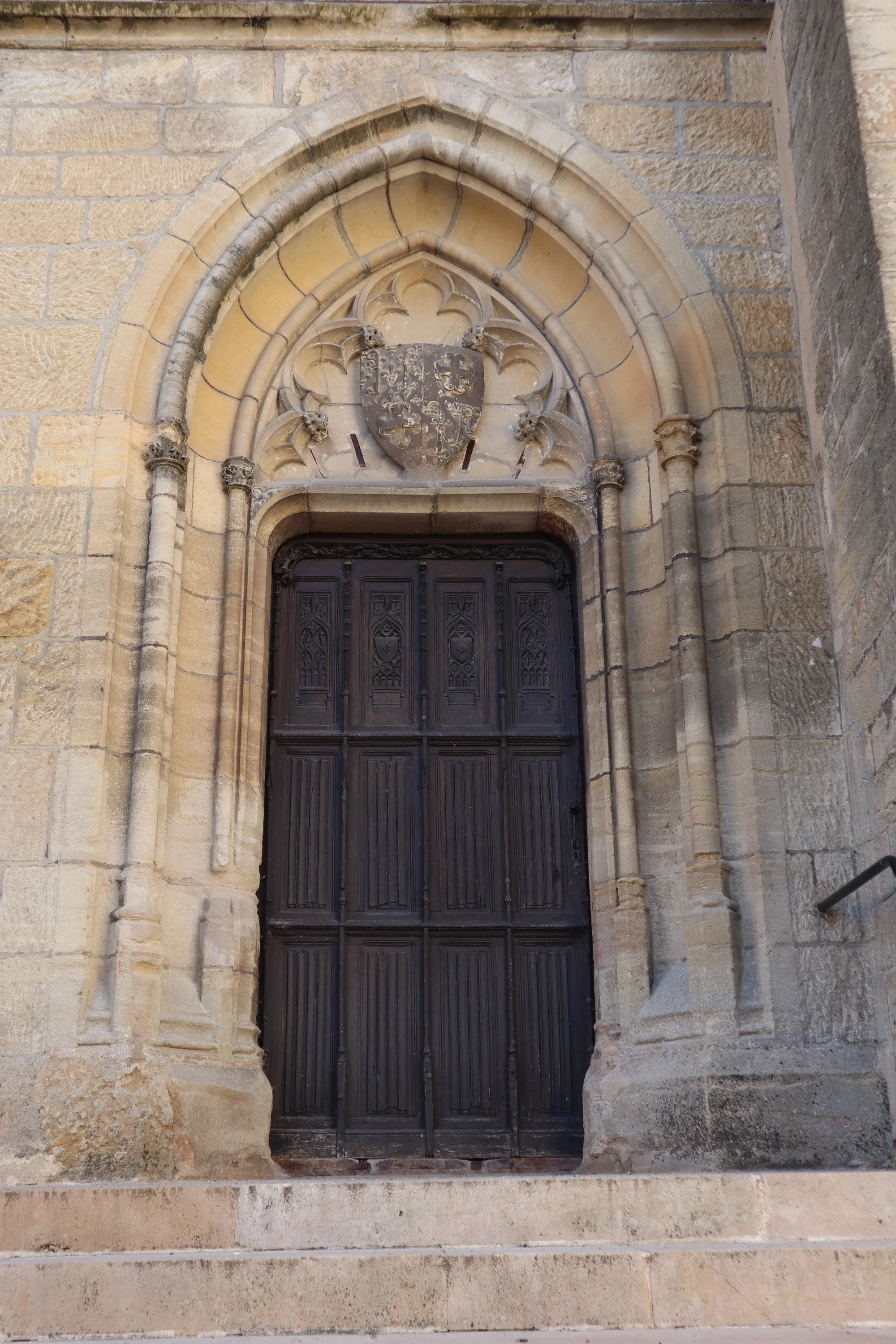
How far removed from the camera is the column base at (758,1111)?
14.6ft

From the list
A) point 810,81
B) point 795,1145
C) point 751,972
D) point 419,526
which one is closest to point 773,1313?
point 795,1145

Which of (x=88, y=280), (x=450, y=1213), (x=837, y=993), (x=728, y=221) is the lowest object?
(x=450, y=1213)

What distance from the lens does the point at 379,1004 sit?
5363mm

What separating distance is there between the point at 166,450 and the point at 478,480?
4.38 feet

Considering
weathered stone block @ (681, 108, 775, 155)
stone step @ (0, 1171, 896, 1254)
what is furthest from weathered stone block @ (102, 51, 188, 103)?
stone step @ (0, 1171, 896, 1254)

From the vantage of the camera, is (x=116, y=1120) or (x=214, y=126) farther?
(x=214, y=126)

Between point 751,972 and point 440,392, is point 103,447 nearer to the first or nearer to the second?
point 440,392

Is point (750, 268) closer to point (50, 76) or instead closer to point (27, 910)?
point (50, 76)

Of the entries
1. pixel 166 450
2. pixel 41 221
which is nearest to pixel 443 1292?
pixel 166 450

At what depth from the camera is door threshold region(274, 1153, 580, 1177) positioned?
508 centimetres

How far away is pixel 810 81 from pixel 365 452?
2.31m

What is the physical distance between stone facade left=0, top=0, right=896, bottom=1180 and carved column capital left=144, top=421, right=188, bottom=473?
1.3 inches

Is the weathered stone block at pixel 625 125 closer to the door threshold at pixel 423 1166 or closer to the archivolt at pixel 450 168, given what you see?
the archivolt at pixel 450 168

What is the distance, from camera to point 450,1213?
131 inches
